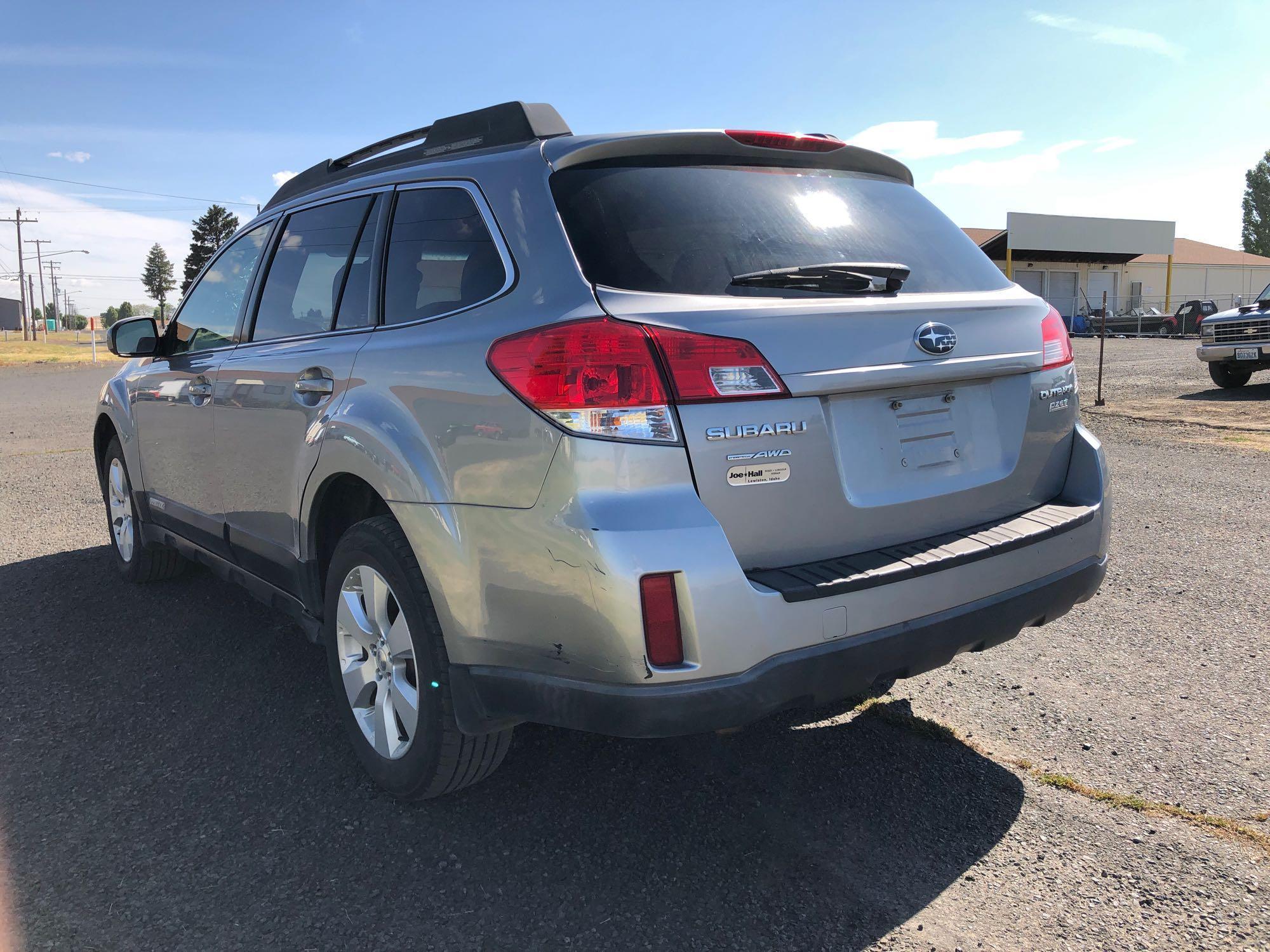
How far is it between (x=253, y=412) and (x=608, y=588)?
6.65 ft

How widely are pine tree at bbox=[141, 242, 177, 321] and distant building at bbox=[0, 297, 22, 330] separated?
53.0 ft

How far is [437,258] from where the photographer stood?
9.55ft

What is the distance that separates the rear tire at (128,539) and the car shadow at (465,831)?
131 cm

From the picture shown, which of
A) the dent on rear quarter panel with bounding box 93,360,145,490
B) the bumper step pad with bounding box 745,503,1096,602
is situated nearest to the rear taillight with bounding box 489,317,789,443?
the bumper step pad with bounding box 745,503,1096,602

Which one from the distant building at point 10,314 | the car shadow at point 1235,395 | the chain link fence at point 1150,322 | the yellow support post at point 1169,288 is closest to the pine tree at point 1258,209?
the yellow support post at point 1169,288

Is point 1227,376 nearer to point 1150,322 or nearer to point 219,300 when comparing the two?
point 219,300

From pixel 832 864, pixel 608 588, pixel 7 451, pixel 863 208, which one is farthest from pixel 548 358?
pixel 7 451

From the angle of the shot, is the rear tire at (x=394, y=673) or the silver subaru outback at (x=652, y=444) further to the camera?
the rear tire at (x=394, y=673)

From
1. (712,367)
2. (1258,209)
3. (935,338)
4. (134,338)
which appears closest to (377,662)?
(712,367)

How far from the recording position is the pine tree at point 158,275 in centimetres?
13438

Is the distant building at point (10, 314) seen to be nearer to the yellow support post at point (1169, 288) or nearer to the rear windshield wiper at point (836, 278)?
the yellow support post at point (1169, 288)

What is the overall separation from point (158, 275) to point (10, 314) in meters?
19.4

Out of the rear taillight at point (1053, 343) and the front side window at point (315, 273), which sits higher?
the front side window at point (315, 273)

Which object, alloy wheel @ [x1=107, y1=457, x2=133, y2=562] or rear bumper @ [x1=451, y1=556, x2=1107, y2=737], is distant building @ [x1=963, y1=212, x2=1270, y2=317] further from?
rear bumper @ [x1=451, y1=556, x2=1107, y2=737]
